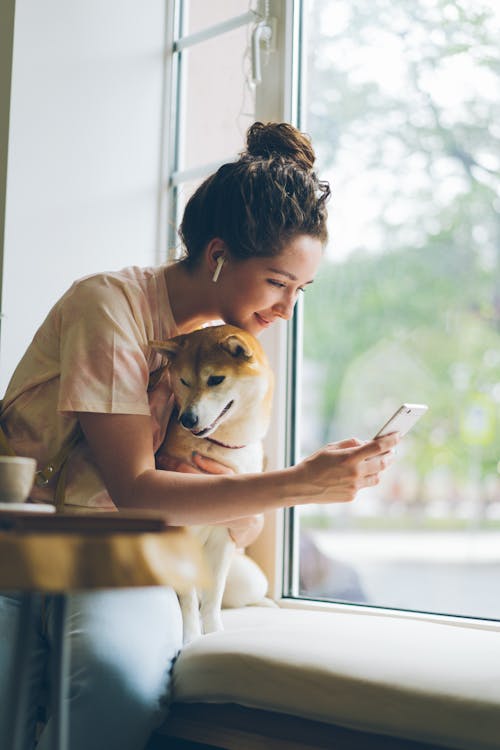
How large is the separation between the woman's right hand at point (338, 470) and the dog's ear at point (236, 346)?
305 mm

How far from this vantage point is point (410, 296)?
4363 mm

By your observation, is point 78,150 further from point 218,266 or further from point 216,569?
point 216,569

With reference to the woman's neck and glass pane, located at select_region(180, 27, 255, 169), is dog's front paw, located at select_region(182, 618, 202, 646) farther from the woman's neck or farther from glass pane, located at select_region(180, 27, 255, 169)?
glass pane, located at select_region(180, 27, 255, 169)

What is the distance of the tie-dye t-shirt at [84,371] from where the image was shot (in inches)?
Answer: 50.7

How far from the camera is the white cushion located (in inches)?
40.8

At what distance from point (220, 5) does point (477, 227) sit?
1.86m

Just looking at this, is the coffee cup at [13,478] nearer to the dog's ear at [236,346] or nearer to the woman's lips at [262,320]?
the dog's ear at [236,346]

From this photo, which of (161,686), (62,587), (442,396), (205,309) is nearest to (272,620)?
(161,686)

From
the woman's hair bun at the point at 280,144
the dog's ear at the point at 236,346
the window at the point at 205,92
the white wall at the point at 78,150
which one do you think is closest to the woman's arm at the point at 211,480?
the dog's ear at the point at 236,346

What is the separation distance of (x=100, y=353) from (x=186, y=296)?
0.87 feet

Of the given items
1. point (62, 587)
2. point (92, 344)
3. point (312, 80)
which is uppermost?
point (312, 80)

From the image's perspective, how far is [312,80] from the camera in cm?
223

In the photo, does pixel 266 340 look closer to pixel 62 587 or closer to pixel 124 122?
pixel 124 122

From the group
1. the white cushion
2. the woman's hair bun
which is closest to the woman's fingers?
the white cushion
